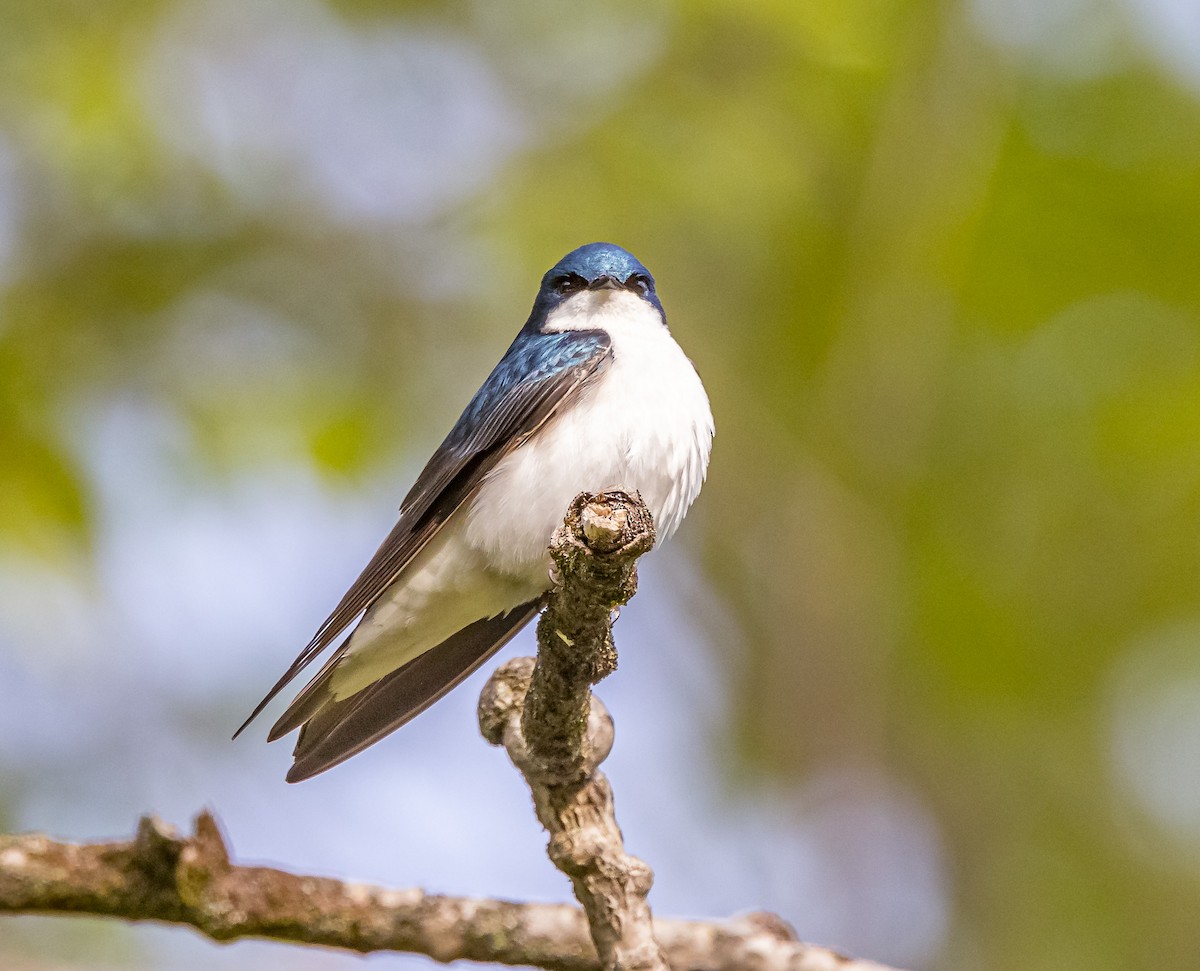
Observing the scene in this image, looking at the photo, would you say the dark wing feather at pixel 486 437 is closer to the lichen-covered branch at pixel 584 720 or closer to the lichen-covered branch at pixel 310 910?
the lichen-covered branch at pixel 584 720

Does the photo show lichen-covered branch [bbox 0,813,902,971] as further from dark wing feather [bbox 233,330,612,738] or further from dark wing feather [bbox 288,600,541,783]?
dark wing feather [bbox 233,330,612,738]

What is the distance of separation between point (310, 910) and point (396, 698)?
0.92m

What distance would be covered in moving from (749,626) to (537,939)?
2880 millimetres

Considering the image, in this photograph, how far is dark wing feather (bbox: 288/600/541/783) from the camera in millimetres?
3592

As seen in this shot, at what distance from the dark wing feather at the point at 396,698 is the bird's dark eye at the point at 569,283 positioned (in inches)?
39.3

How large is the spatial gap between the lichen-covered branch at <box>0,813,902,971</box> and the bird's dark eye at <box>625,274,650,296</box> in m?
1.87

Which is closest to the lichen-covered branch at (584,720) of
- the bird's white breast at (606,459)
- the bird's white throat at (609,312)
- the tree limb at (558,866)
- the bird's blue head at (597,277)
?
the tree limb at (558,866)

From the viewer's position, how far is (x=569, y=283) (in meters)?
4.34

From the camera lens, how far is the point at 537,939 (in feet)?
10.0

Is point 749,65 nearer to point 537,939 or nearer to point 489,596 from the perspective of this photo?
point 489,596

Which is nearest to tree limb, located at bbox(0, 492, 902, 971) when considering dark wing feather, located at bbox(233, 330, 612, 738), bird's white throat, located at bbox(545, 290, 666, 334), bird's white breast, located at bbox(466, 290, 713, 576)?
bird's white breast, located at bbox(466, 290, 713, 576)

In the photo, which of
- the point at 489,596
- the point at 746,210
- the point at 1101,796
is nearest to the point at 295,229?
the point at 746,210

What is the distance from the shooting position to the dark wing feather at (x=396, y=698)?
3.59 m

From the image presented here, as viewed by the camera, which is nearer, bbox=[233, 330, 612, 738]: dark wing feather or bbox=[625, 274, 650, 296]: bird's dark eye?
bbox=[233, 330, 612, 738]: dark wing feather
